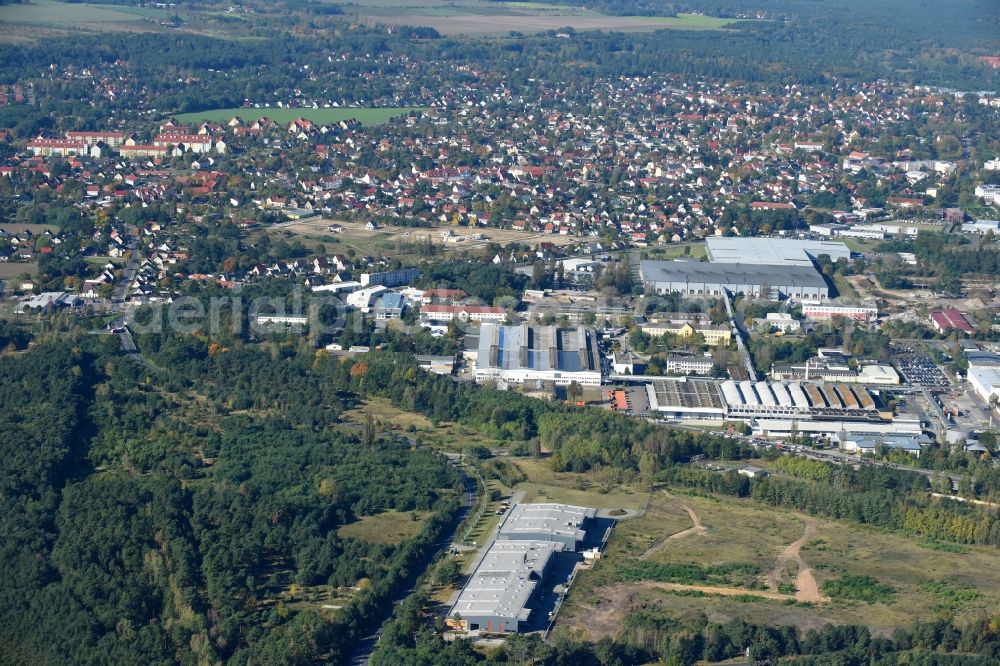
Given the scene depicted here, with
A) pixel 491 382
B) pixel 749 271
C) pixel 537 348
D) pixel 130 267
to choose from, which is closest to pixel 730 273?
pixel 749 271

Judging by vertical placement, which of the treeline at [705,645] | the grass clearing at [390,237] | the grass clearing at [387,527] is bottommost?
the grass clearing at [390,237]

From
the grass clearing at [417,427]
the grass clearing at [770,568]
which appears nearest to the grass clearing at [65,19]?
the grass clearing at [417,427]

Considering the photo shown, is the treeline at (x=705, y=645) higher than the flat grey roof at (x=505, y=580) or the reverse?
higher

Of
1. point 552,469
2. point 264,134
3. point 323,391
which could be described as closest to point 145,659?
point 552,469

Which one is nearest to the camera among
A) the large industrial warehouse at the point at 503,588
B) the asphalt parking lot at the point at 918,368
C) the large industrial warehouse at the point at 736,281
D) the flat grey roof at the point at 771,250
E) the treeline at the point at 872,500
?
the large industrial warehouse at the point at 503,588

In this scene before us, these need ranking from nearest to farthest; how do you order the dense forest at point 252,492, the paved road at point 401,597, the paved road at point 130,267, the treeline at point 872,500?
the paved road at point 401,597 → the dense forest at point 252,492 → the treeline at point 872,500 → the paved road at point 130,267

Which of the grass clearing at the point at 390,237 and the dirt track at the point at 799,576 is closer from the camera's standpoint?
the dirt track at the point at 799,576

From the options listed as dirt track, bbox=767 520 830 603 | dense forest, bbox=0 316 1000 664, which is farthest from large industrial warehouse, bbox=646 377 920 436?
dirt track, bbox=767 520 830 603

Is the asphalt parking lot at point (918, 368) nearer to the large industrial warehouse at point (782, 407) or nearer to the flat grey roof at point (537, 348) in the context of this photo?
the large industrial warehouse at point (782, 407)

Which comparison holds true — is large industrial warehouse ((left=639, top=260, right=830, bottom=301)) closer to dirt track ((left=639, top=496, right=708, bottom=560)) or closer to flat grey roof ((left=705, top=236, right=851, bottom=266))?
flat grey roof ((left=705, top=236, right=851, bottom=266))
